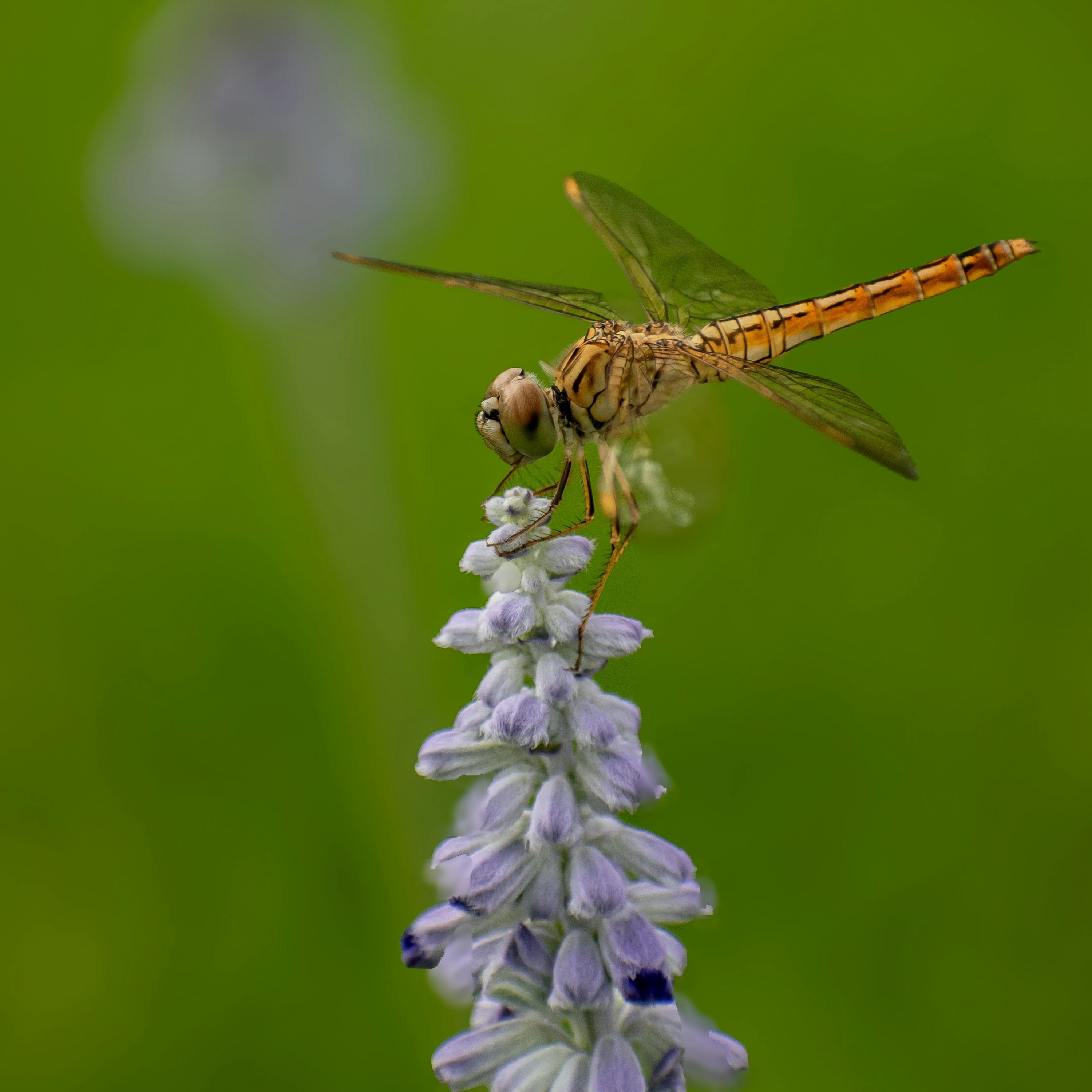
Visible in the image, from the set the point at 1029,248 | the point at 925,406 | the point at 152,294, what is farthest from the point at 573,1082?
the point at 152,294

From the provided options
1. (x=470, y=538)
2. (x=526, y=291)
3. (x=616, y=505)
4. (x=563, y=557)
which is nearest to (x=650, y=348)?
(x=526, y=291)

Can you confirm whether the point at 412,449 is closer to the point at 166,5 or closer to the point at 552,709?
the point at 166,5

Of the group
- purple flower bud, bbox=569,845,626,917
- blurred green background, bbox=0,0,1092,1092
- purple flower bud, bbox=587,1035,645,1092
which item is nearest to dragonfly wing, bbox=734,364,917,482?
blurred green background, bbox=0,0,1092,1092

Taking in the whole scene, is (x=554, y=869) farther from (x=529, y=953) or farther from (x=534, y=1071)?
(x=534, y=1071)

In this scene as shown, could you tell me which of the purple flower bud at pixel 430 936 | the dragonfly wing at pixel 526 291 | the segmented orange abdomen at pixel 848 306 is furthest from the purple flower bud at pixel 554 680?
the segmented orange abdomen at pixel 848 306

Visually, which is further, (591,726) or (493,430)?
(493,430)

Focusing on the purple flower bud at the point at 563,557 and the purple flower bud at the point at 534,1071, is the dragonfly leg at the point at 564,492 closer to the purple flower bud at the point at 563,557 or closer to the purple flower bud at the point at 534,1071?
the purple flower bud at the point at 563,557

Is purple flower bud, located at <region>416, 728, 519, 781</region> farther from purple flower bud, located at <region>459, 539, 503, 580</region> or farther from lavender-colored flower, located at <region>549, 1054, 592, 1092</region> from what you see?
lavender-colored flower, located at <region>549, 1054, 592, 1092</region>
